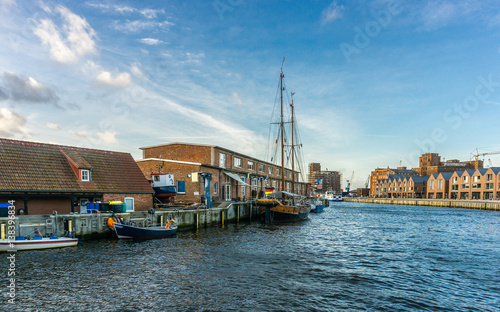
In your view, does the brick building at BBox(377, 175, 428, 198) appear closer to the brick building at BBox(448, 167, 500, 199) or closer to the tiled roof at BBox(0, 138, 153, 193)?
the brick building at BBox(448, 167, 500, 199)

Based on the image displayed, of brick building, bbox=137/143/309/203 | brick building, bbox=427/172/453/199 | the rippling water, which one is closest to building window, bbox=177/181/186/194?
brick building, bbox=137/143/309/203

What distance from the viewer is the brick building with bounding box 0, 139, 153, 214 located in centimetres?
2414

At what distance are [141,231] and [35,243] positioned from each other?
759 centimetres

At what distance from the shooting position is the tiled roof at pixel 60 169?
24.3 meters

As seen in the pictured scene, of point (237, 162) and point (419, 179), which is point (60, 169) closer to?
point (237, 162)

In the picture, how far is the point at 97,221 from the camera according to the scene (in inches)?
960

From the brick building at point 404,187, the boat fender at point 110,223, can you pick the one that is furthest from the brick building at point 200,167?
the brick building at point 404,187

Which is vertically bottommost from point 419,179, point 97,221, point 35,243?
point 419,179

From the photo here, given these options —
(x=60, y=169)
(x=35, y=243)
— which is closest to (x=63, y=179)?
(x=60, y=169)

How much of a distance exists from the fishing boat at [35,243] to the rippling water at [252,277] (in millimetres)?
782

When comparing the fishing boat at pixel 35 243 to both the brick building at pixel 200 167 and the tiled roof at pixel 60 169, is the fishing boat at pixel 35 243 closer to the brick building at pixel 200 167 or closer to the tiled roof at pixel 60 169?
the tiled roof at pixel 60 169

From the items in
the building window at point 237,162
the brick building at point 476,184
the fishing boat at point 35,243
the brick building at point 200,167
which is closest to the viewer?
the fishing boat at point 35,243

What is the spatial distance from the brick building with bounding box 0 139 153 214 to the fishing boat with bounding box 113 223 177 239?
5619 millimetres

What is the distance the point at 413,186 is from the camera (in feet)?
473
